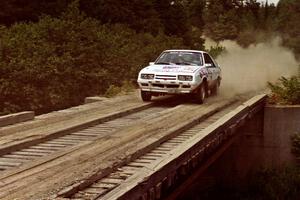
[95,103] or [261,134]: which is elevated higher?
[95,103]

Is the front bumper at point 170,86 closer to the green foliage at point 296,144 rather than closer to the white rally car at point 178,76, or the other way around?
the white rally car at point 178,76

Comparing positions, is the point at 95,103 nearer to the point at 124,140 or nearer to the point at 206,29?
the point at 124,140

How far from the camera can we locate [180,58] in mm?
16656

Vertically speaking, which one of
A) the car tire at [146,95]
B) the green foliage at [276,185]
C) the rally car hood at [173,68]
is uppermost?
the rally car hood at [173,68]

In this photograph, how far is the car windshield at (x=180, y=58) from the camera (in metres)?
16.5

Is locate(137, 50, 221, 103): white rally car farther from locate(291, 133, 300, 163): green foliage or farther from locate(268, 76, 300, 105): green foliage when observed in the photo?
locate(291, 133, 300, 163): green foliage

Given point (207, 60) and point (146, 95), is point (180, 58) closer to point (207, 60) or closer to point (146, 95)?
point (207, 60)

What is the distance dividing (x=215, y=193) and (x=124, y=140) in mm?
7393

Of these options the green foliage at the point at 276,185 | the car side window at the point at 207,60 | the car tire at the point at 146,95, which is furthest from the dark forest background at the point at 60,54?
the green foliage at the point at 276,185

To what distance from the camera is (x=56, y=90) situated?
72.3 feet

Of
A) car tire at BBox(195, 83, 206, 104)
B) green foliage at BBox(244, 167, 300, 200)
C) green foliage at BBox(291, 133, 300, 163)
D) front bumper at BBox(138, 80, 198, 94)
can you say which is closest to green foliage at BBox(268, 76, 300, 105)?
green foliage at BBox(291, 133, 300, 163)

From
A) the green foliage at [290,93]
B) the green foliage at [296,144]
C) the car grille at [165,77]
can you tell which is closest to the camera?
the car grille at [165,77]

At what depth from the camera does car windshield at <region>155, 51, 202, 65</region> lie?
54.1 ft

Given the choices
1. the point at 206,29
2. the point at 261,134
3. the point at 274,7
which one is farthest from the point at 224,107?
the point at 274,7
